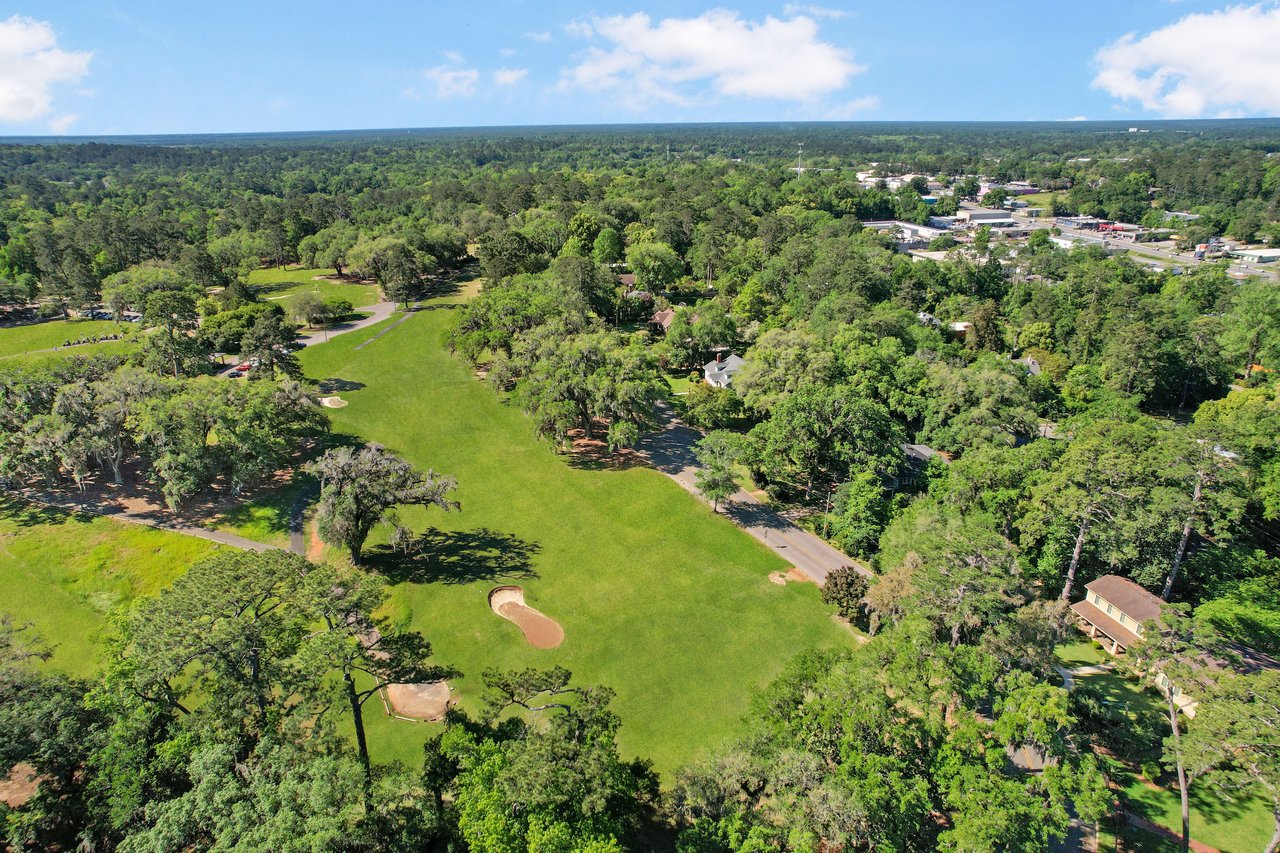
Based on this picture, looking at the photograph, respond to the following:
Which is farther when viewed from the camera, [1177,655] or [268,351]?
[268,351]

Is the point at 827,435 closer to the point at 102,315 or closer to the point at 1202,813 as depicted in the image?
the point at 1202,813

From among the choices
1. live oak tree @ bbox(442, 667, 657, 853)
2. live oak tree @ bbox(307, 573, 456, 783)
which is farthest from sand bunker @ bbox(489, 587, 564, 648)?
live oak tree @ bbox(442, 667, 657, 853)

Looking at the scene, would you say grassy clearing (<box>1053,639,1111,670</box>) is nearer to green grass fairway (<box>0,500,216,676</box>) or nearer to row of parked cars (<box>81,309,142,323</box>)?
green grass fairway (<box>0,500,216,676</box>)

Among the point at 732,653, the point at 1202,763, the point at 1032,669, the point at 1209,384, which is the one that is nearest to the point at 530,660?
the point at 732,653

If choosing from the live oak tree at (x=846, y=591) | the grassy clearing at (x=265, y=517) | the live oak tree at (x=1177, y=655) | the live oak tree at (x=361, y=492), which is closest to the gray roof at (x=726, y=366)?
the live oak tree at (x=846, y=591)

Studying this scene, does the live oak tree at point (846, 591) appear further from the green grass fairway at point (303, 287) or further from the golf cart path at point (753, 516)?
the green grass fairway at point (303, 287)

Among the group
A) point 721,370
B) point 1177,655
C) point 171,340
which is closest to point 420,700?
point 1177,655

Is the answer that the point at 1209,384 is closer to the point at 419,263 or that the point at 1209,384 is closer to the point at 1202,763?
the point at 1202,763
